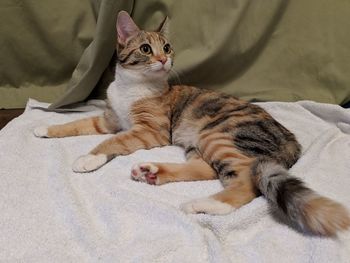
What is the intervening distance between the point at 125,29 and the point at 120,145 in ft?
1.69

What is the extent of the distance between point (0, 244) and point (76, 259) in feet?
0.62

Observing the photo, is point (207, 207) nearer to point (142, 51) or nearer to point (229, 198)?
point (229, 198)

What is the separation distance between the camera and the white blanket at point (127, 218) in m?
0.84

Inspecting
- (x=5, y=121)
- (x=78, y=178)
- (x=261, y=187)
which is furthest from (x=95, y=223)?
(x=5, y=121)

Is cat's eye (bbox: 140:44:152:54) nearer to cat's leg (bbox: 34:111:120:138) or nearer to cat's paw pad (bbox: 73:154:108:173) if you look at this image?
cat's leg (bbox: 34:111:120:138)

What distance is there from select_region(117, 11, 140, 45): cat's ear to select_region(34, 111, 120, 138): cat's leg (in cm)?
32

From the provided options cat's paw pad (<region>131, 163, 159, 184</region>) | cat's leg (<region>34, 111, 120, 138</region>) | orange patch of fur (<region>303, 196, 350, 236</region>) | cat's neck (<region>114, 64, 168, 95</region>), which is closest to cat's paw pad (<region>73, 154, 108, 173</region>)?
cat's paw pad (<region>131, 163, 159, 184</region>)

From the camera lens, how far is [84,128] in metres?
1.53

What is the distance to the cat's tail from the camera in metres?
0.86

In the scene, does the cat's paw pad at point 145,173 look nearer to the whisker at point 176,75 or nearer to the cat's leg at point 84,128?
the cat's leg at point 84,128

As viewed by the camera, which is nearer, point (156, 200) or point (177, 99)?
point (156, 200)

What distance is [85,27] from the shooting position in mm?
1811

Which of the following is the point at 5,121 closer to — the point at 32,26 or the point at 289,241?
the point at 32,26

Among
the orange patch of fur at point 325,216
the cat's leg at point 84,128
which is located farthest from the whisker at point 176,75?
the orange patch of fur at point 325,216
